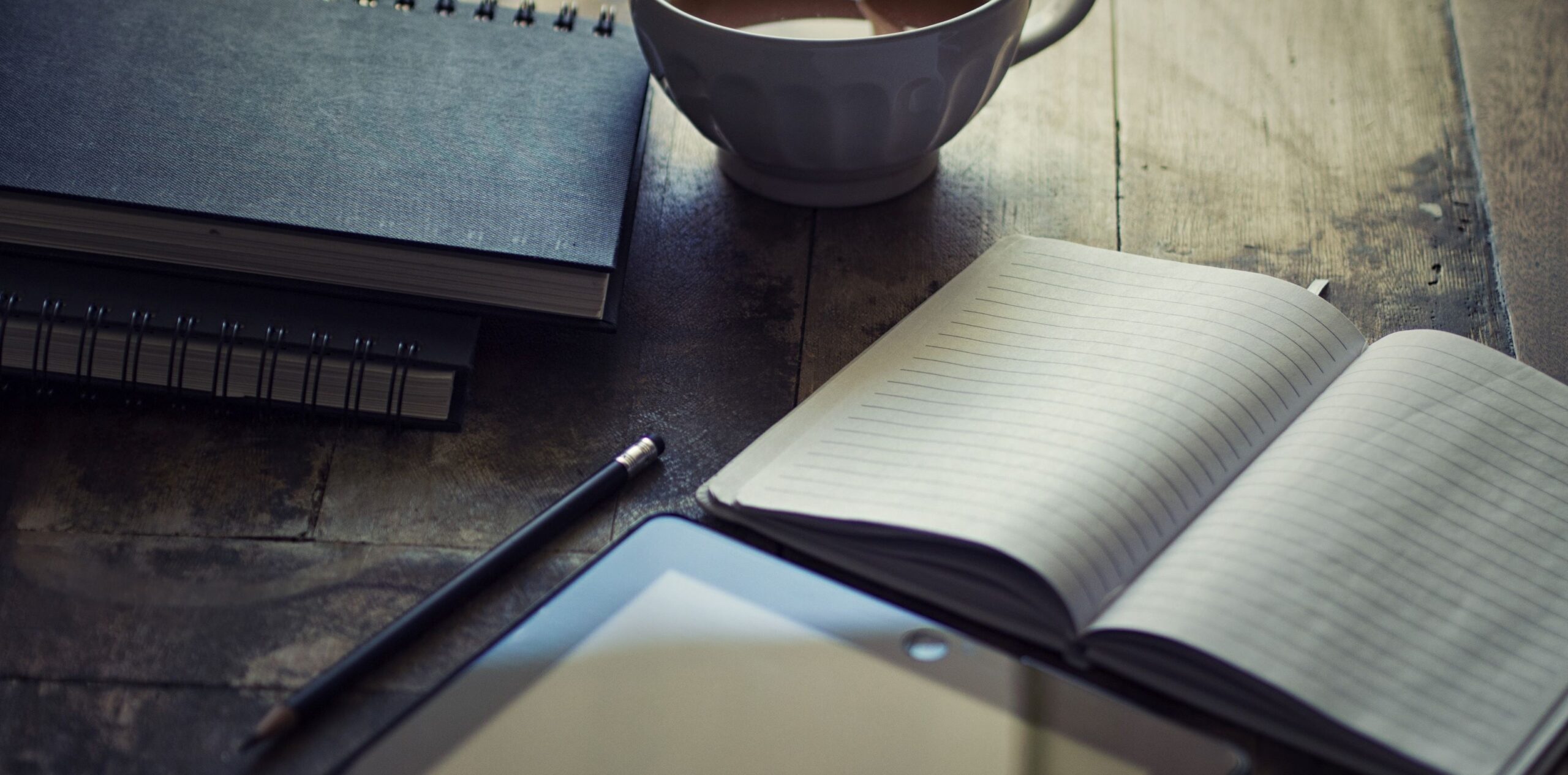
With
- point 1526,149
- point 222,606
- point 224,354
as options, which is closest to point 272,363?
point 224,354

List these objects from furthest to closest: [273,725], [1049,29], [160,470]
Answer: [1049,29], [160,470], [273,725]

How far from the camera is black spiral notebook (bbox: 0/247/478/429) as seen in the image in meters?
0.60

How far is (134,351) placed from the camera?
1.96 ft

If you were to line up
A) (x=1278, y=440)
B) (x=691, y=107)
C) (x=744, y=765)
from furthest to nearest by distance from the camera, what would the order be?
(x=691, y=107), (x=1278, y=440), (x=744, y=765)

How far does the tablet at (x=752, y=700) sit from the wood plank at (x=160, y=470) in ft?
0.52

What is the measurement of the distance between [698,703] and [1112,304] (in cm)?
31

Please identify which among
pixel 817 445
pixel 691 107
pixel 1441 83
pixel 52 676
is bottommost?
pixel 52 676

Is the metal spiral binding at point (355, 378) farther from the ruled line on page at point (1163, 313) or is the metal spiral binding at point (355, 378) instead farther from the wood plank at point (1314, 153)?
the wood plank at point (1314, 153)

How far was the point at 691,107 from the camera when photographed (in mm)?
694

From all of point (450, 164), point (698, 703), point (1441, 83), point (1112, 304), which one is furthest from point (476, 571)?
point (1441, 83)

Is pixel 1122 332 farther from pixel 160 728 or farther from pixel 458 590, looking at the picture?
pixel 160 728

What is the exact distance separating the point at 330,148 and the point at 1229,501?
473 millimetres

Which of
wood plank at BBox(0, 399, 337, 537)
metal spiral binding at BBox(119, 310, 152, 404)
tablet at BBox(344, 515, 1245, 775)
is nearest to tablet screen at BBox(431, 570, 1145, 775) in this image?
tablet at BBox(344, 515, 1245, 775)

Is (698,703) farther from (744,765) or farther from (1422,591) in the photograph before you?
(1422,591)
